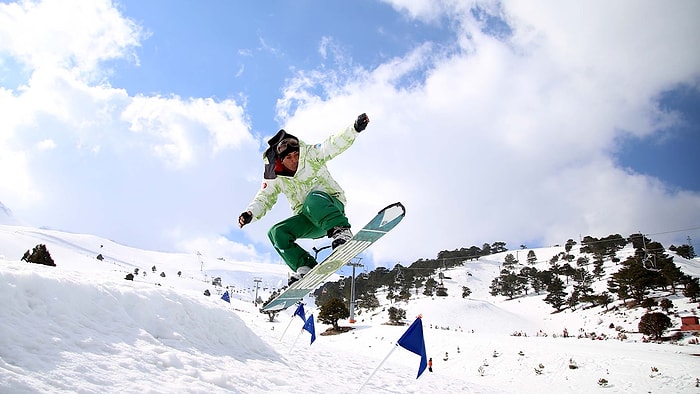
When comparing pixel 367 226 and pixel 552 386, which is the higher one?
pixel 367 226

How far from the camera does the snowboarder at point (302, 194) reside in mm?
5426

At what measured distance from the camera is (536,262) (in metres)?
71.2

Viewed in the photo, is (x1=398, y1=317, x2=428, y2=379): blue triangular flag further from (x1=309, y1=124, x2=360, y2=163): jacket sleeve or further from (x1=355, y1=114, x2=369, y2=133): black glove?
(x1=355, y1=114, x2=369, y2=133): black glove

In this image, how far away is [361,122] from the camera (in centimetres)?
523

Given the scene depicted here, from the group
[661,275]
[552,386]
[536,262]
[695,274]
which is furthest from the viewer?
[536,262]

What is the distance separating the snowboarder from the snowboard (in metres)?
0.13

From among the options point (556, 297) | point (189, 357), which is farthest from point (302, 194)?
point (556, 297)

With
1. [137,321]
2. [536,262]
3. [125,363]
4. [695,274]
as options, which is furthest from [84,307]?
[536,262]

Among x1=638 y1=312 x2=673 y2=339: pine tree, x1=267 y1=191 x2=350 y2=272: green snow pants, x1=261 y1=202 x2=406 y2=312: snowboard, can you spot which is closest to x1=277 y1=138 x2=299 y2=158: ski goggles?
x1=267 y1=191 x2=350 y2=272: green snow pants

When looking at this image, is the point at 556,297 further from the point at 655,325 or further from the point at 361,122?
the point at 361,122

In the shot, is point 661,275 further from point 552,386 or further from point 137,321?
point 137,321

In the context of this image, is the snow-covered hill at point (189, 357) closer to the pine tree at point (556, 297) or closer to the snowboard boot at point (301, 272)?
the snowboard boot at point (301, 272)

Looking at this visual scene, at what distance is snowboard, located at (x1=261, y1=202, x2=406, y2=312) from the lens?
5.20 m

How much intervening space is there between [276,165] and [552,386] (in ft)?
45.6
